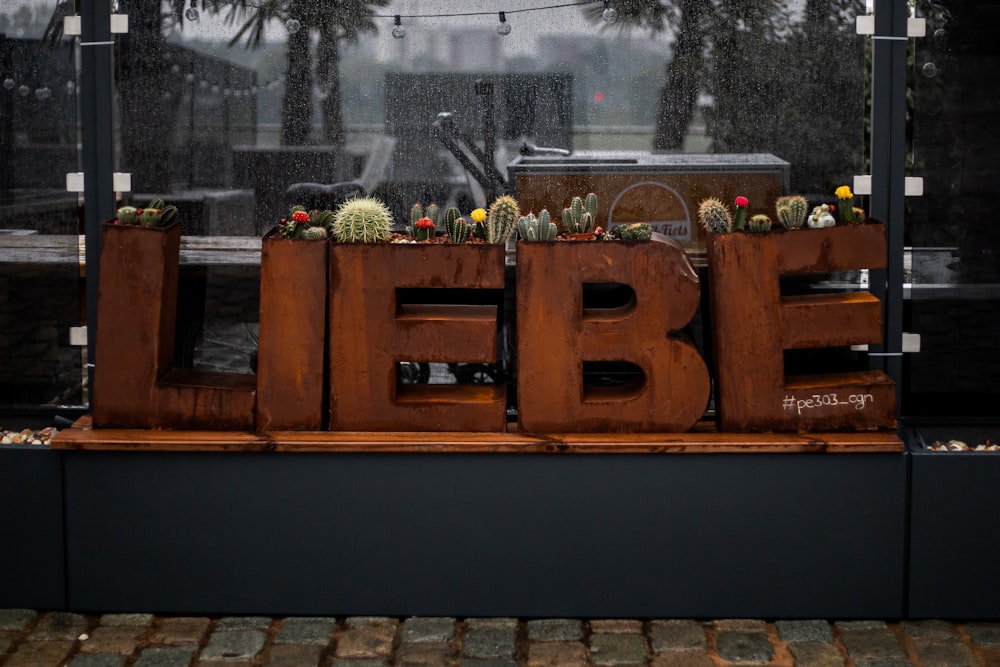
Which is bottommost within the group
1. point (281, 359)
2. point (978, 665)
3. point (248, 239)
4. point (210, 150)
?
point (978, 665)

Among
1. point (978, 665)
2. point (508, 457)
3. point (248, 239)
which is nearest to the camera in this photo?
point (978, 665)

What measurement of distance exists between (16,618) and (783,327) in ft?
9.21

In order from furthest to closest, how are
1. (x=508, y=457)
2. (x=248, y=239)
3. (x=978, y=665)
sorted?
1. (x=248, y=239)
2. (x=508, y=457)
3. (x=978, y=665)

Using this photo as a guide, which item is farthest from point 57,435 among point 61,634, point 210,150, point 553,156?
point 553,156

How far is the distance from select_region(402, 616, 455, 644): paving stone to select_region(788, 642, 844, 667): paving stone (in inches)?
44.4

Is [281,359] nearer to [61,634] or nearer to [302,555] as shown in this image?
[302,555]

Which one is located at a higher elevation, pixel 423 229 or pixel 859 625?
pixel 423 229

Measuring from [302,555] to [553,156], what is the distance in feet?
5.45

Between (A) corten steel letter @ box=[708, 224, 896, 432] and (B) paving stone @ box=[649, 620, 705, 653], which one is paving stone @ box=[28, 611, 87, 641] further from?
(A) corten steel letter @ box=[708, 224, 896, 432]

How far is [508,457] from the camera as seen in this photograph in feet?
15.4

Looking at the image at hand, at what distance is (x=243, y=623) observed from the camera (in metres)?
4.72

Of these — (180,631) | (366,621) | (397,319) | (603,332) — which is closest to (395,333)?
(397,319)

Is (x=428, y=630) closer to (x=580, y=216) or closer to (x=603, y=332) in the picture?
(x=603, y=332)

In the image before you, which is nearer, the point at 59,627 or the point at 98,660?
the point at 98,660
